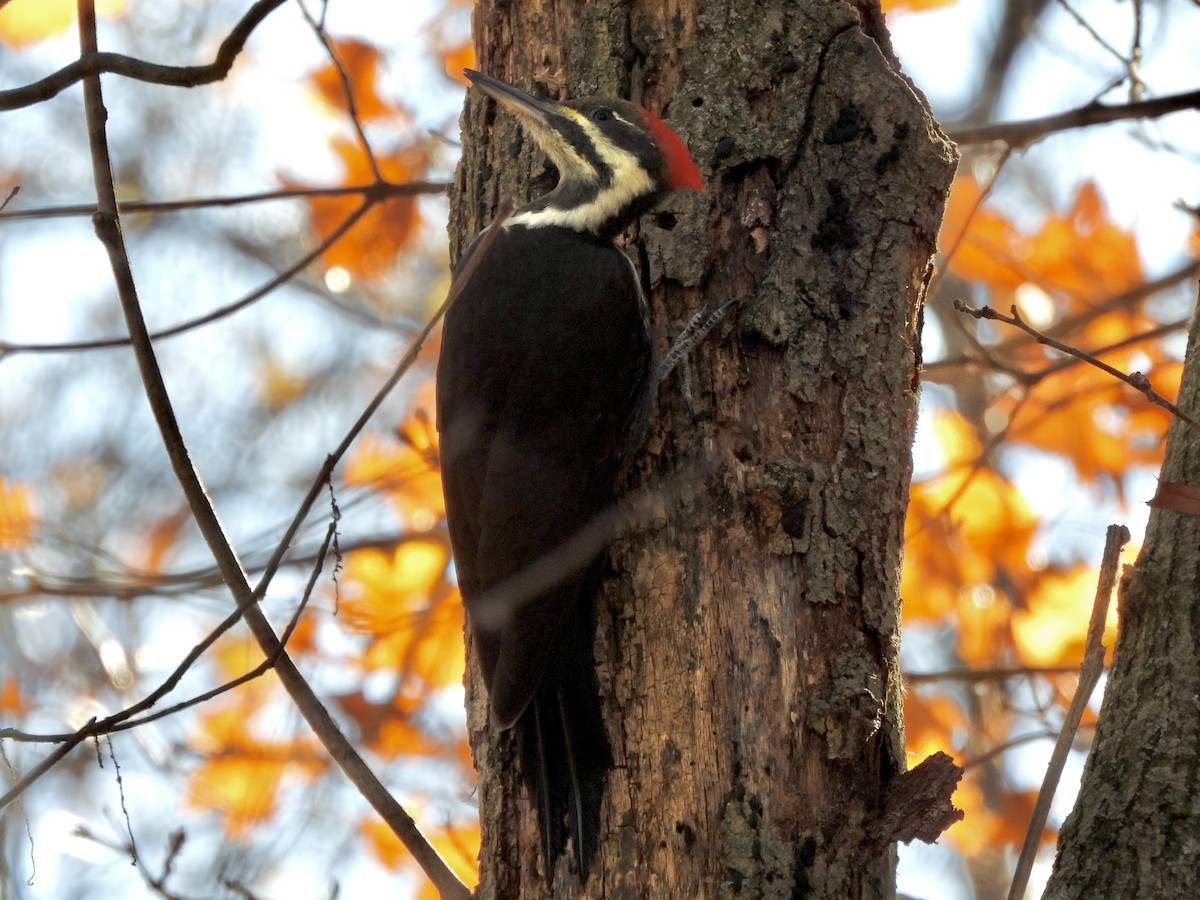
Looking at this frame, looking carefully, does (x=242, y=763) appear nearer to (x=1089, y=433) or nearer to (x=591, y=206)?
(x=591, y=206)

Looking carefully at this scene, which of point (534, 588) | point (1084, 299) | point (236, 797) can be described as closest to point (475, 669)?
point (534, 588)

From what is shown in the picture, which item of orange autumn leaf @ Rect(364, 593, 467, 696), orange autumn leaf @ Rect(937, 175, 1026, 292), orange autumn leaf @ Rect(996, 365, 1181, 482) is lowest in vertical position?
orange autumn leaf @ Rect(364, 593, 467, 696)

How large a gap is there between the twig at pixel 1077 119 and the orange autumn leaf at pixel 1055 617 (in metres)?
1.83

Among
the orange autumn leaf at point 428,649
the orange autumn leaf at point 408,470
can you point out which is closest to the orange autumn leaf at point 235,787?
the orange autumn leaf at point 428,649

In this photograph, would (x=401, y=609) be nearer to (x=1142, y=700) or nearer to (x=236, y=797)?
(x=236, y=797)

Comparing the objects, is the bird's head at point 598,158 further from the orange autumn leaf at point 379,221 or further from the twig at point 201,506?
the orange autumn leaf at point 379,221

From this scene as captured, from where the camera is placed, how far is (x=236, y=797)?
521 cm

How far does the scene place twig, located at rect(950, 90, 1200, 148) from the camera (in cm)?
272

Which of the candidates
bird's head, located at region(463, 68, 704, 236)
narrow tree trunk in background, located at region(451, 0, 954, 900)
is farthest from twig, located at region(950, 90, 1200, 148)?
bird's head, located at region(463, 68, 704, 236)

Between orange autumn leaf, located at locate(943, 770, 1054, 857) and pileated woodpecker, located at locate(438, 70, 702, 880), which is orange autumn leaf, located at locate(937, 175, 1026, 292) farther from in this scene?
pileated woodpecker, located at locate(438, 70, 702, 880)

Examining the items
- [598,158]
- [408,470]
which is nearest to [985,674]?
[408,470]

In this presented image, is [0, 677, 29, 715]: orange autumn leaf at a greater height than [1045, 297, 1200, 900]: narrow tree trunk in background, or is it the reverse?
[0, 677, 29, 715]: orange autumn leaf

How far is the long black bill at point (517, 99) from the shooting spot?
3.01 m

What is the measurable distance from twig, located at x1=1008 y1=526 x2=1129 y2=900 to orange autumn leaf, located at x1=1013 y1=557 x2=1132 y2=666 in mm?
2347
